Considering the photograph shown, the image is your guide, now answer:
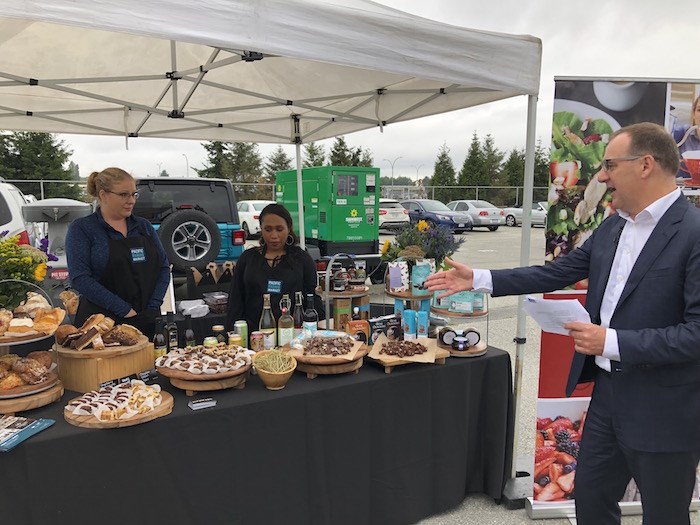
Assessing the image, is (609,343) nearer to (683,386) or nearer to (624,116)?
(683,386)

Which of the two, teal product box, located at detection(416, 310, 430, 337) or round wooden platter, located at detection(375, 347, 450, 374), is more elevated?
teal product box, located at detection(416, 310, 430, 337)

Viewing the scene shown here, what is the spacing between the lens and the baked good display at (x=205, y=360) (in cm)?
204

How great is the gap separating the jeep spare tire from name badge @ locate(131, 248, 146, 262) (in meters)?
2.48

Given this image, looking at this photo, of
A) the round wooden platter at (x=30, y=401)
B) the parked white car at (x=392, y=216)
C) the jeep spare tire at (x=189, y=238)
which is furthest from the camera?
the parked white car at (x=392, y=216)

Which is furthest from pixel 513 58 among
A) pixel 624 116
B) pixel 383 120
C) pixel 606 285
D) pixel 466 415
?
pixel 383 120

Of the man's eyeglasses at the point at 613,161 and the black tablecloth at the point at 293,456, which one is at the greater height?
the man's eyeglasses at the point at 613,161

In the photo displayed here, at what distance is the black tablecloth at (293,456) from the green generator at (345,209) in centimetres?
662

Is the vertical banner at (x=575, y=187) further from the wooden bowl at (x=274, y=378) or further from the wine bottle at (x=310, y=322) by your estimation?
the wooden bowl at (x=274, y=378)

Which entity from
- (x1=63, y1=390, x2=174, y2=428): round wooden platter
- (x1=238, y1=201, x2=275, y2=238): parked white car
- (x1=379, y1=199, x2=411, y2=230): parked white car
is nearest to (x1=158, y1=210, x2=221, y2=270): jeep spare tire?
(x1=63, y1=390, x2=174, y2=428): round wooden platter

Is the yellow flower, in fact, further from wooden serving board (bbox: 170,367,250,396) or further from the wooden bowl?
the wooden bowl

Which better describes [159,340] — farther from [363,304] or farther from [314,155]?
[314,155]

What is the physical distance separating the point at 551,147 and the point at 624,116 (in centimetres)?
41

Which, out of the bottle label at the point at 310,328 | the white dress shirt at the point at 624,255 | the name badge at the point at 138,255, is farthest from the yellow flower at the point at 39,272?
the white dress shirt at the point at 624,255

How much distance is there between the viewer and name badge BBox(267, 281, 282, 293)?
3.04 meters
